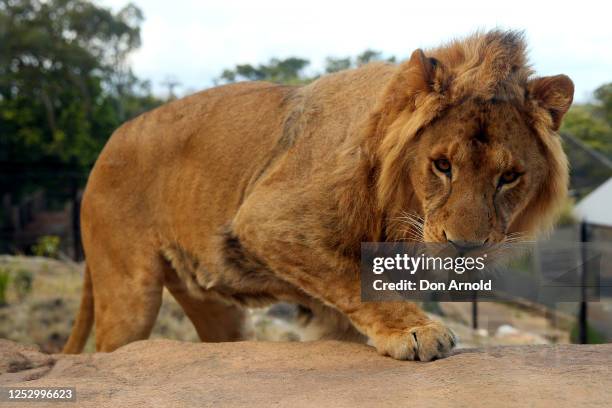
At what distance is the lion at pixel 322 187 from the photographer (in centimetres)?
253

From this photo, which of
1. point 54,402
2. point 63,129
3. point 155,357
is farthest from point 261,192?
point 63,129

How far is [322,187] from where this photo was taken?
116 inches

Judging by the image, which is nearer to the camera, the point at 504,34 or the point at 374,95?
the point at 504,34

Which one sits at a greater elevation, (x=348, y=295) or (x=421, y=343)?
(x=348, y=295)

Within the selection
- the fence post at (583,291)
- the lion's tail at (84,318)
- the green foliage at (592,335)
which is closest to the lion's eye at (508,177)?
the fence post at (583,291)

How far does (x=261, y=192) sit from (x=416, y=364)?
3.68 ft

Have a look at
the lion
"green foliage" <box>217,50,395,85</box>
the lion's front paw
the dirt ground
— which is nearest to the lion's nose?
the lion

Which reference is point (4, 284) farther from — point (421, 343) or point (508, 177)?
point (508, 177)

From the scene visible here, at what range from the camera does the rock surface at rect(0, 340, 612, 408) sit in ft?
6.64

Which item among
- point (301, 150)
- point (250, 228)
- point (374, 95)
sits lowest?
point (250, 228)

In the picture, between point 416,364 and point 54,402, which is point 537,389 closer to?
point 416,364

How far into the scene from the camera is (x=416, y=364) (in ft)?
8.20

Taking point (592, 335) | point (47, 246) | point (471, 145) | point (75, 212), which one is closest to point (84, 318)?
point (75, 212)

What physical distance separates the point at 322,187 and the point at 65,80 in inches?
116
